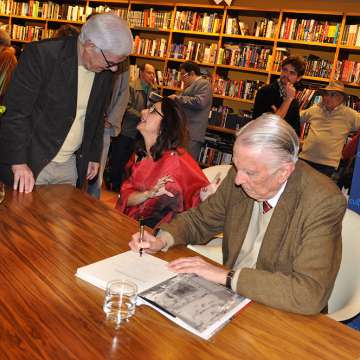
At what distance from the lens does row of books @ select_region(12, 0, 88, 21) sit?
7.11 metres

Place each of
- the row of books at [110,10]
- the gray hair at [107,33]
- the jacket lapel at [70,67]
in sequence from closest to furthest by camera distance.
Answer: the gray hair at [107,33]
the jacket lapel at [70,67]
the row of books at [110,10]

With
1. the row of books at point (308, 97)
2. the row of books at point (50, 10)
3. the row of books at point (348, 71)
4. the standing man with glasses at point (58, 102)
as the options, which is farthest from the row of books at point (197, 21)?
the standing man with glasses at point (58, 102)

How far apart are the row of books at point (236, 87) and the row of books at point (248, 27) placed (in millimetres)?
565

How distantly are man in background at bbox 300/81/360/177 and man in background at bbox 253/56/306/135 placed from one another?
28 cm

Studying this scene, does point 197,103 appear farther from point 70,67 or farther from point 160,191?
point 70,67

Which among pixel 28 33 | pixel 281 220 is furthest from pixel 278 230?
pixel 28 33

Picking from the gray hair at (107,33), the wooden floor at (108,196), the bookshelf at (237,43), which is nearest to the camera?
the gray hair at (107,33)

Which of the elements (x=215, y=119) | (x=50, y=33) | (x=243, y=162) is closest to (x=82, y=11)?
(x=50, y=33)

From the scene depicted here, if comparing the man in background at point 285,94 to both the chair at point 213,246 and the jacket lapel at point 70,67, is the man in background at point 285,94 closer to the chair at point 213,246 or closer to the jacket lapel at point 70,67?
the chair at point 213,246

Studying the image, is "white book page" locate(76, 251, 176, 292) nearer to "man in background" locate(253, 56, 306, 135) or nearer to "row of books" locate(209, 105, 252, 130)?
"man in background" locate(253, 56, 306, 135)

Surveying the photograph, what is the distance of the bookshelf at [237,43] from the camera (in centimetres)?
512

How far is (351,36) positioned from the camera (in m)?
4.96

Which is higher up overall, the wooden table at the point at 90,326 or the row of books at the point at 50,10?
the row of books at the point at 50,10

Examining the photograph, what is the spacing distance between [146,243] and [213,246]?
696 millimetres
